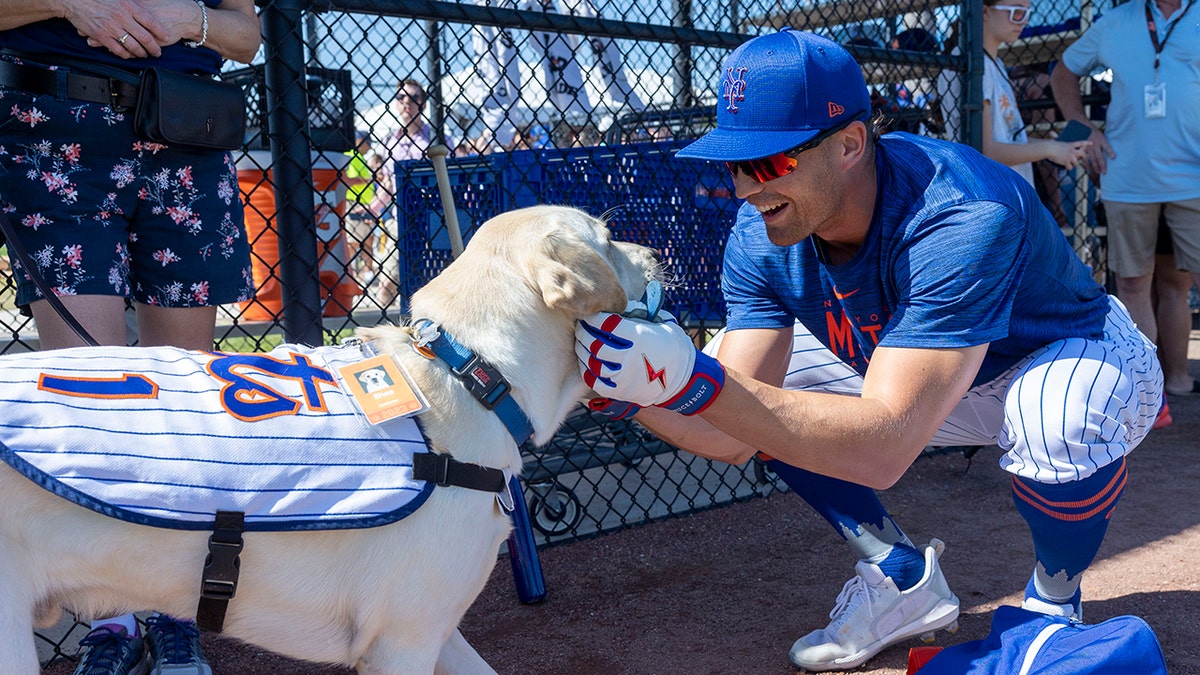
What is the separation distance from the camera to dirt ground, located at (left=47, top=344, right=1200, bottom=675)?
2.87 m

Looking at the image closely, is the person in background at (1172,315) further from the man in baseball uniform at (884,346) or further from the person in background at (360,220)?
the person in background at (360,220)

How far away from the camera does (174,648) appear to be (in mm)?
2574

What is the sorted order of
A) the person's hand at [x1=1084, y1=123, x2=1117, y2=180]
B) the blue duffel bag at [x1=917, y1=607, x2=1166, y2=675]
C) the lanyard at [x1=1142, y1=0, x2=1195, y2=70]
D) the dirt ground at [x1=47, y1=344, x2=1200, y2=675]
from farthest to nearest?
the person's hand at [x1=1084, y1=123, x2=1117, y2=180] < the lanyard at [x1=1142, y1=0, x2=1195, y2=70] < the dirt ground at [x1=47, y1=344, x2=1200, y2=675] < the blue duffel bag at [x1=917, y1=607, x2=1166, y2=675]

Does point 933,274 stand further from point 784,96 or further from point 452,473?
point 452,473

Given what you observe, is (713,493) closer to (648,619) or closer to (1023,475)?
(648,619)

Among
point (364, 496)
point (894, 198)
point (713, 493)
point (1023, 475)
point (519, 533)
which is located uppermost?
point (894, 198)

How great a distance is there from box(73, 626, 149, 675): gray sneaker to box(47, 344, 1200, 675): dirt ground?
298mm

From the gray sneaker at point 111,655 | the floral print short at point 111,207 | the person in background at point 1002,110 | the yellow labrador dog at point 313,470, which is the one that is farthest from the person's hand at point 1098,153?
the gray sneaker at point 111,655

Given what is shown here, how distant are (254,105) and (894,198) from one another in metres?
4.41

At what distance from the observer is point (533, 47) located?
5.76m

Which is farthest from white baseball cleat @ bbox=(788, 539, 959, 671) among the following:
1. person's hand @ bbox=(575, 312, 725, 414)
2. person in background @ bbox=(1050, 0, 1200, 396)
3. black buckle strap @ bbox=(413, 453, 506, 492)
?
person in background @ bbox=(1050, 0, 1200, 396)

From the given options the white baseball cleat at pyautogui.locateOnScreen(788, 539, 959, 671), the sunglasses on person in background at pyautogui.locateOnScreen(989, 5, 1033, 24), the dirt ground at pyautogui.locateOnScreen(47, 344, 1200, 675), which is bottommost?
the dirt ground at pyautogui.locateOnScreen(47, 344, 1200, 675)

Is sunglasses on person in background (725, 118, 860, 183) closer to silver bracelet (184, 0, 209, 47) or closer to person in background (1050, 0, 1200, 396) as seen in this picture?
silver bracelet (184, 0, 209, 47)

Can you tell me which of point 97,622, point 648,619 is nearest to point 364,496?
point 97,622
